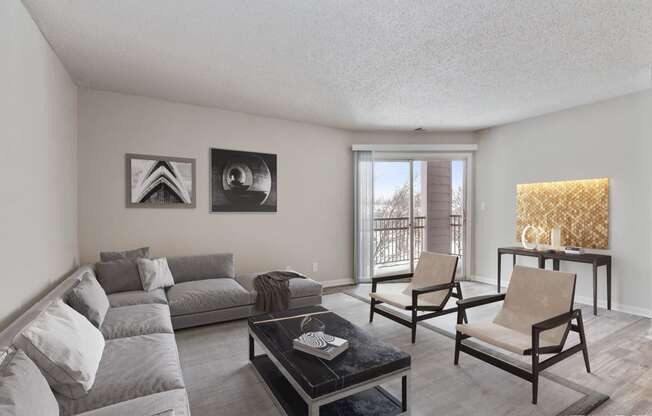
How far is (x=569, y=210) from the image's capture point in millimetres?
4477

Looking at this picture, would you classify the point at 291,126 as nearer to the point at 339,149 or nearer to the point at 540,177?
the point at 339,149

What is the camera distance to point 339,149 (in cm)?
552

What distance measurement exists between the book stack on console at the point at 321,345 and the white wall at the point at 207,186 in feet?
8.85

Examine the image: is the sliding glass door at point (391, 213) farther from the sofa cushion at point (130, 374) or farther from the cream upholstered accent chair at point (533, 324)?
the sofa cushion at point (130, 374)

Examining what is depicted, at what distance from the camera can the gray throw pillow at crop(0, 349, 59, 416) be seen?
107 centimetres

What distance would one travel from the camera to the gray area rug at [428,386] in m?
2.09

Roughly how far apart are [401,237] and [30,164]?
5.10 meters

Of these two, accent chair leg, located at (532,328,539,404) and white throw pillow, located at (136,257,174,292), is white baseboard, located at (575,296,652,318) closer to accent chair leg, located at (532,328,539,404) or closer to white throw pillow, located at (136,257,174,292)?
accent chair leg, located at (532,328,539,404)

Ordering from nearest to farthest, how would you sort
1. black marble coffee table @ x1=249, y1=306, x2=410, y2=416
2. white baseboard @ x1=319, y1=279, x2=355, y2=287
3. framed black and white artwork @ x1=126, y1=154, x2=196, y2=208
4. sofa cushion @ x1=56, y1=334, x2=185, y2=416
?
sofa cushion @ x1=56, y1=334, x2=185, y2=416 → black marble coffee table @ x1=249, y1=306, x2=410, y2=416 → framed black and white artwork @ x1=126, y1=154, x2=196, y2=208 → white baseboard @ x1=319, y1=279, x2=355, y2=287

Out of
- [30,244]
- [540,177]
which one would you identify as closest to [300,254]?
[30,244]

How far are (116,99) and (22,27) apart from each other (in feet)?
5.71

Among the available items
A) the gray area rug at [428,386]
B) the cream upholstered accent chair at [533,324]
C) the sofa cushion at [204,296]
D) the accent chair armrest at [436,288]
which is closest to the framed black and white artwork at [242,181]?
the sofa cushion at [204,296]

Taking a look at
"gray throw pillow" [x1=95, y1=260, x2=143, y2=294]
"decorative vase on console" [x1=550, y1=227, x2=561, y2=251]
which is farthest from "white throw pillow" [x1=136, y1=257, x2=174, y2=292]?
"decorative vase on console" [x1=550, y1=227, x2=561, y2=251]

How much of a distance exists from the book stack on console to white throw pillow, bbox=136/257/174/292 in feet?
6.44
